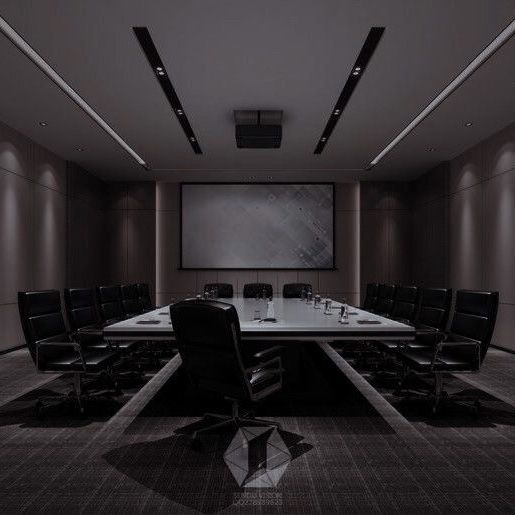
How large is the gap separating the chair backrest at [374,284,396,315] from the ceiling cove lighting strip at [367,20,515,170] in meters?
2.20

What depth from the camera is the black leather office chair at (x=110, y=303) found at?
4.55 meters

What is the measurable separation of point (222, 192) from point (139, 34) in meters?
5.64

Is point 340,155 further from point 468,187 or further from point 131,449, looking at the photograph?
point 131,449

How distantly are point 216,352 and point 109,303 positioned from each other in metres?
2.66

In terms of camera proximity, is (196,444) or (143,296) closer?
(196,444)

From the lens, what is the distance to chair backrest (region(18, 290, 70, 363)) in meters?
3.17

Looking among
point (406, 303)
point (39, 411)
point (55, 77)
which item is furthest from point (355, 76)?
point (39, 411)

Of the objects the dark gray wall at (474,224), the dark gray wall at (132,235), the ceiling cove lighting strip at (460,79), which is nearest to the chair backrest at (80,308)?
the ceiling cove lighting strip at (460,79)

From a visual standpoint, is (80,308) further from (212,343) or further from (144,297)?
(212,343)

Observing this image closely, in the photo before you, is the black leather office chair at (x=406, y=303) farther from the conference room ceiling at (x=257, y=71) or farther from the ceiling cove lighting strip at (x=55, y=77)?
the ceiling cove lighting strip at (x=55, y=77)

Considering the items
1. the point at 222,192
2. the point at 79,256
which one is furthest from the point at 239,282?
the point at 79,256

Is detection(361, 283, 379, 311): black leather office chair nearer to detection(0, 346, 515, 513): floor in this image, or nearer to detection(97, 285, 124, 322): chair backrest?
detection(0, 346, 515, 513): floor

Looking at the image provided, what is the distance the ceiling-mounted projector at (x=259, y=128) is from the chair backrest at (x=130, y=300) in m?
2.33

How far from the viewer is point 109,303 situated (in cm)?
473
